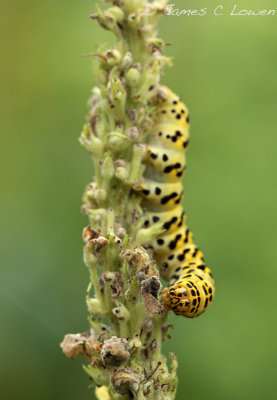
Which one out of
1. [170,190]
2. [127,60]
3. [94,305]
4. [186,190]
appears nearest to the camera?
[94,305]

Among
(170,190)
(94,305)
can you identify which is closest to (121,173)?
(94,305)

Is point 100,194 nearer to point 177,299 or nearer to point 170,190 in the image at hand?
point 177,299

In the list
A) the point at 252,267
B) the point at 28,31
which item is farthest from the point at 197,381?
the point at 28,31

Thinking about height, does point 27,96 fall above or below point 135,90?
above

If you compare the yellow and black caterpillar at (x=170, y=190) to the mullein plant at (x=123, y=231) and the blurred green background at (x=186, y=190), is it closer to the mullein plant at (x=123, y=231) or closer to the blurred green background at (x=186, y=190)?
the mullein plant at (x=123, y=231)

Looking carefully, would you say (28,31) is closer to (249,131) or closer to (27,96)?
(27,96)

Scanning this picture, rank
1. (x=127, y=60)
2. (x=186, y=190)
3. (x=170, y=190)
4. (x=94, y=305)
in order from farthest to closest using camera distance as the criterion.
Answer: (x=186, y=190), (x=170, y=190), (x=127, y=60), (x=94, y=305)
